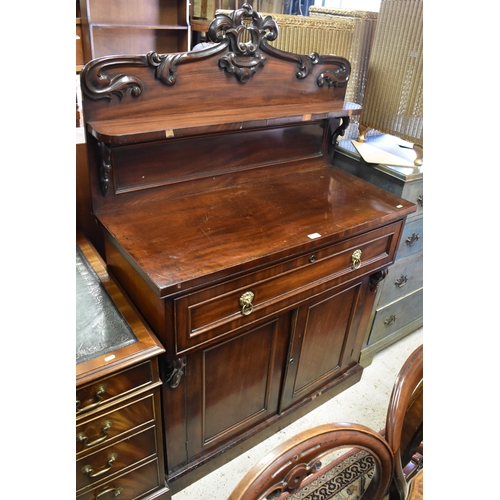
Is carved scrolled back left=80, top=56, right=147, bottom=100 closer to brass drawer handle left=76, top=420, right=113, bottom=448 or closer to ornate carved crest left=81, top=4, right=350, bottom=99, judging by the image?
ornate carved crest left=81, top=4, right=350, bottom=99

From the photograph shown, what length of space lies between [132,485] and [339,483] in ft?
2.10

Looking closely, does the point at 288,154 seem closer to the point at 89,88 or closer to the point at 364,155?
the point at 364,155

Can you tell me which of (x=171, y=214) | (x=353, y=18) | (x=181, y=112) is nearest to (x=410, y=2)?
(x=353, y=18)

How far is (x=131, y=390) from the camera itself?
1.05m

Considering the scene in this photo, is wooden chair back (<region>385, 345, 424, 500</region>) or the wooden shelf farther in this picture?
the wooden shelf

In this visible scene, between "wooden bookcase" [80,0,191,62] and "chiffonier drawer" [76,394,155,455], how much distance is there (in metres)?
2.49

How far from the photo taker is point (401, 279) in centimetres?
184

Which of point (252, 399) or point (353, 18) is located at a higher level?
point (353, 18)

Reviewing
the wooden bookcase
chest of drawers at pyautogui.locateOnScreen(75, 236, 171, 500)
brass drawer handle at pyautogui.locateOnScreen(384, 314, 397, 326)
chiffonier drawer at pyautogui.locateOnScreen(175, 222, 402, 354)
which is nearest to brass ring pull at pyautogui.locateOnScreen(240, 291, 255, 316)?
chiffonier drawer at pyautogui.locateOnScreen(175, 222, 402, 354)

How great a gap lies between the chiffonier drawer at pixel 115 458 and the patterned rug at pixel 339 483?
46 centimetres

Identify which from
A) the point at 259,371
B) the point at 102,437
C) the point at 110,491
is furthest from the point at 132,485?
the point at 259,371

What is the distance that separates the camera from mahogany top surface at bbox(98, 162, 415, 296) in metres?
1.00
